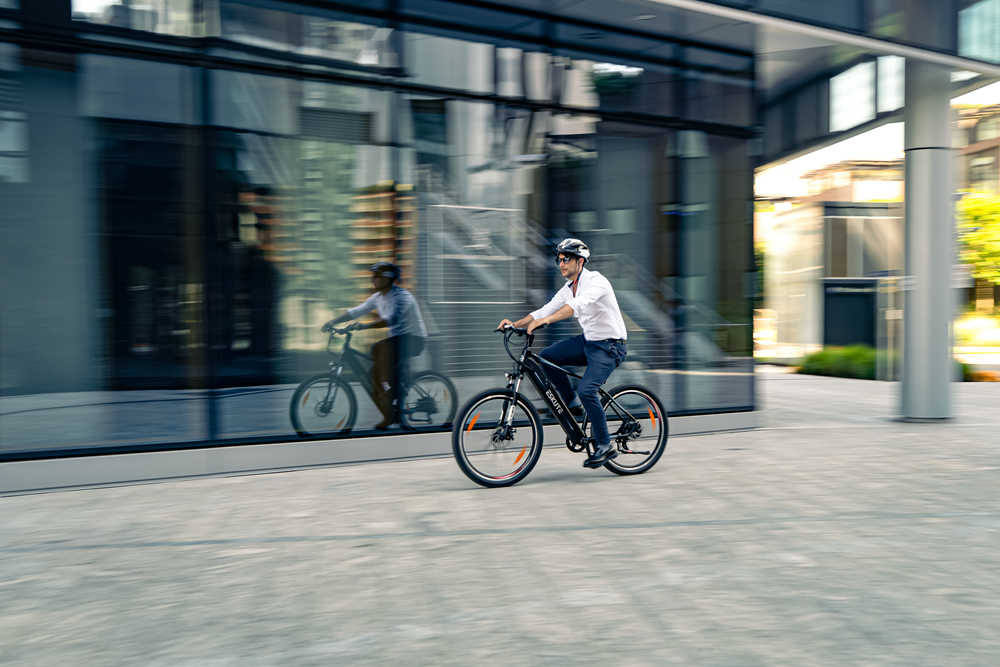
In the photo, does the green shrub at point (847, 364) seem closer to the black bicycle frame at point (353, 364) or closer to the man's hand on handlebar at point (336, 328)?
the black bicycle frame at point (353, 364)

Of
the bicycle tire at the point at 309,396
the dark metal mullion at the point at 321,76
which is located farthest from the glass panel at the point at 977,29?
the bicycle tire at the point at 309,396

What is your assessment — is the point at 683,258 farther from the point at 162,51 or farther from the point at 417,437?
the point at 162,51

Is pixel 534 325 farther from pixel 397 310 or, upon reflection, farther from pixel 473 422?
pixel 397 310

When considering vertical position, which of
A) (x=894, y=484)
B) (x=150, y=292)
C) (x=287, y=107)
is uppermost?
(x=287, y=107)

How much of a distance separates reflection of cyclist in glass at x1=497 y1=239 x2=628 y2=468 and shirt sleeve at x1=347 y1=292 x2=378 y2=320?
1843mm

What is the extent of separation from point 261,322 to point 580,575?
4.16m

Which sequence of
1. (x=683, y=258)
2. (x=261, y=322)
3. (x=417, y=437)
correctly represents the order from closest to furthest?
(x=261, y=322) → (x=417, y=437) → (x=683, y=258)

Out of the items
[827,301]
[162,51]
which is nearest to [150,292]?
[162,51]

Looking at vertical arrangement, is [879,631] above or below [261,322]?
below

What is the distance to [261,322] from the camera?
7422 mm

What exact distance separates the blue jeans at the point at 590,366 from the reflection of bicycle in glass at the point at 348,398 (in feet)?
5.60

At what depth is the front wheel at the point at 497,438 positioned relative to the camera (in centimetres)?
640

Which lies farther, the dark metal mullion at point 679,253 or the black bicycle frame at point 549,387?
Answer: the dark metal mullion at point 679,253

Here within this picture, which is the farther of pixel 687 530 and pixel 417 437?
pixel 417 437
